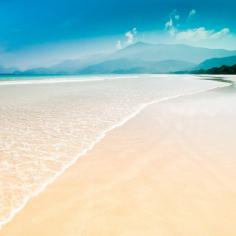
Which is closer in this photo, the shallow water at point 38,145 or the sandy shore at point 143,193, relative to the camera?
the sandy shore at point 143,193

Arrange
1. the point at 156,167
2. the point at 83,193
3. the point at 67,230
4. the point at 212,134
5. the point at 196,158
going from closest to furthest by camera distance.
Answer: the point at 67,230, the point at 83,193, the point at 156,167, the point at 196,158, the point at 212,134

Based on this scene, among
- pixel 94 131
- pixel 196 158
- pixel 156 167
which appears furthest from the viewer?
pixel 94 131

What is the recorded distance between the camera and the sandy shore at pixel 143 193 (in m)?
2.24

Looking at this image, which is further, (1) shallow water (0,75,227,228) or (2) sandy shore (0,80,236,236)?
(1) shallow water (0,75,227,228)

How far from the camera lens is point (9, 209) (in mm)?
2516

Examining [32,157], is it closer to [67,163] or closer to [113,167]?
[67,163]

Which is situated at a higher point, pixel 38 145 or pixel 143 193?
pixel 38 145

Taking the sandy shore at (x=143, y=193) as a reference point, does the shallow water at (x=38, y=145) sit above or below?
above

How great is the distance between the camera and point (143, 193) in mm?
2861

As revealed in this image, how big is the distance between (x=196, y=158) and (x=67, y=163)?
238 cm

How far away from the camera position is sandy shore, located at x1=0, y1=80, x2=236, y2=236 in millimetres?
2236

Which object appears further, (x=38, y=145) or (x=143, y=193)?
(x=38, y=145)

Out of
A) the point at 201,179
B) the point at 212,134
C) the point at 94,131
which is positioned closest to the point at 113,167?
the point at 201,179

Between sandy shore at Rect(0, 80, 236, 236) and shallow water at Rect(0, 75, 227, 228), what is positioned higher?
shallow water at Rect(0, 75, 227, 228)
